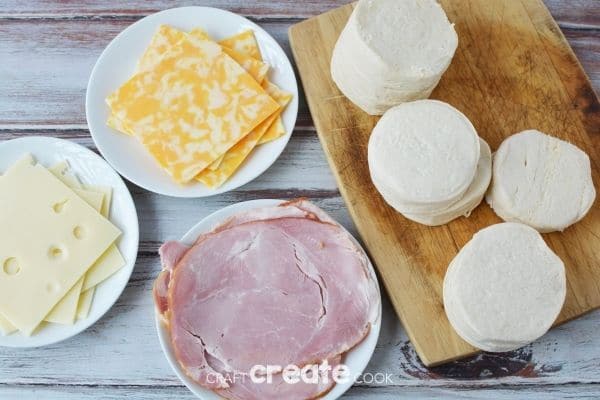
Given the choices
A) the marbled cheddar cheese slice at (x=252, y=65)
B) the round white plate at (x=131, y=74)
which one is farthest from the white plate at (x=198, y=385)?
the marbled cheddar cheese slice at (x=252, y=65)

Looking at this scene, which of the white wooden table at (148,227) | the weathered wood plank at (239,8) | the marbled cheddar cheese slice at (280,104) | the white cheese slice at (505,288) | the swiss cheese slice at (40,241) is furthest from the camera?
the weathered wood plank at (239,8)

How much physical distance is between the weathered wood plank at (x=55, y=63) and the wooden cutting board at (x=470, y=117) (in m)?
0.19

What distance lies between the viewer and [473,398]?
1880 millimetres

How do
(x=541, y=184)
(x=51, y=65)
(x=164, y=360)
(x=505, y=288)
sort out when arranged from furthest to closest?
(x=51, y=65) < (x=164, y=360) < (x=541, y=184) < (x=505, y=288)

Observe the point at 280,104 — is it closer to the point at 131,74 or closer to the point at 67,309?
the point at 131,74

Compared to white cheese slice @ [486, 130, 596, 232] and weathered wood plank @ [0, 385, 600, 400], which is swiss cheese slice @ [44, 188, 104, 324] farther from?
white cheese slice @ [486, 130, 596, 232]

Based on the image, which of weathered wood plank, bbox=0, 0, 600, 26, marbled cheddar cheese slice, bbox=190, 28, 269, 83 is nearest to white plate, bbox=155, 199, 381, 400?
marbled cheddar cheese slice, bbox=190, 28, 269, 83

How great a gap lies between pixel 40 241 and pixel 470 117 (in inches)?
51.9

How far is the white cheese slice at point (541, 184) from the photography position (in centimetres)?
178

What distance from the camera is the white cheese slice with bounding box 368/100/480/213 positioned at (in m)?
Result: 1.73

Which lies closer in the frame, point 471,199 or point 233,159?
point 471,199

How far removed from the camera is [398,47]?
1.81 m

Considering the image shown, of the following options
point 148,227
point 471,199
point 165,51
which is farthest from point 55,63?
point 471,199

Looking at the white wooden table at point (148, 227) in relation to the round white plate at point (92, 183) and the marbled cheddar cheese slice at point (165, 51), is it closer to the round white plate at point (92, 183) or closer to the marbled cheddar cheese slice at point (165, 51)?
the round white plate at point (92, 183)
